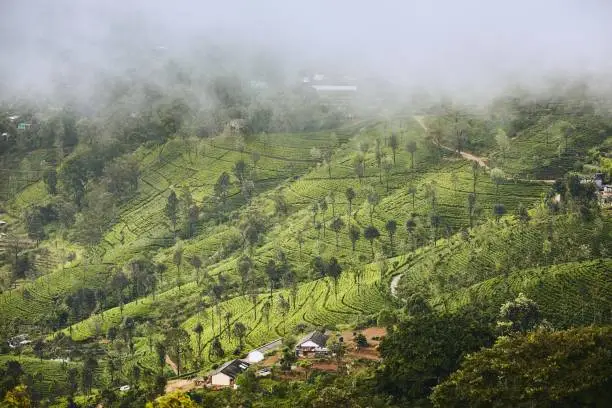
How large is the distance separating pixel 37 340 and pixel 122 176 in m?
25.9

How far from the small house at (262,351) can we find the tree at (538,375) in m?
14.5

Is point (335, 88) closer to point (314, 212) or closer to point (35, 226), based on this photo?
point (314, 212)

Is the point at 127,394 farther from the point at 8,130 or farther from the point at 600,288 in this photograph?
the point at 8,130

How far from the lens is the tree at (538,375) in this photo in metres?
30.0

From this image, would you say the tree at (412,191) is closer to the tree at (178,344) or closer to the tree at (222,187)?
the tree at (222,187)

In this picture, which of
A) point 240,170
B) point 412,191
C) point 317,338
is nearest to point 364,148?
point 240,170

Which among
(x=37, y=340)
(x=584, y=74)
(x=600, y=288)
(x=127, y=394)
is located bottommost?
(x=37, y=340)

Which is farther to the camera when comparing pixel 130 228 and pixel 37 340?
pixel 130 228

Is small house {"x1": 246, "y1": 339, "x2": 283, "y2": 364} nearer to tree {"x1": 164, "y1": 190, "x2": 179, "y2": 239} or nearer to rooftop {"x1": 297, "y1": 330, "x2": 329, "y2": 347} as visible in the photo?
rooftop {"x1": 297, "y1": 330, "x2": 329, "y2": 347}

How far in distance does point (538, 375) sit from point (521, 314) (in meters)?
10.6

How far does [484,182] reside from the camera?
64312 millimetres

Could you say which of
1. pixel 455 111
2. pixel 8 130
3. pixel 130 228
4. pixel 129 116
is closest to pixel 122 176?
pixel 130 228

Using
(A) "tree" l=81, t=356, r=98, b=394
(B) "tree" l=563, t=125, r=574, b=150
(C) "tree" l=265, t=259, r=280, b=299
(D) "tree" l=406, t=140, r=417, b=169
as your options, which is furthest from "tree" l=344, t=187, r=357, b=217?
(A) "tree" l=81, t=356, r=98, b=394

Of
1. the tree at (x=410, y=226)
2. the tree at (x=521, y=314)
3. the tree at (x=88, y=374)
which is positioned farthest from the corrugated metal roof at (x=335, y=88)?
the tree at (x=521, y=314)
